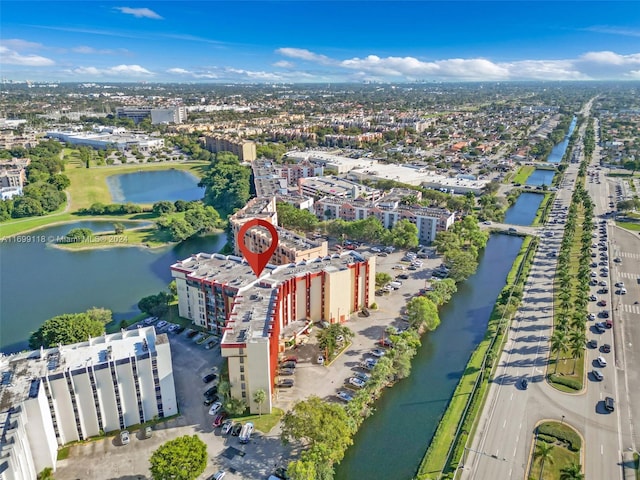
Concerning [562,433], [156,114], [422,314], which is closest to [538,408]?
[562,433]

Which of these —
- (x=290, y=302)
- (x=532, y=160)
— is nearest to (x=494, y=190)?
(x=532, y=160)

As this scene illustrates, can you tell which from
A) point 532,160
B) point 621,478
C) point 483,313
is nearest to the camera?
point 621,478

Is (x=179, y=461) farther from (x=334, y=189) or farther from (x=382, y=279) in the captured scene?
(x=334, y=189)

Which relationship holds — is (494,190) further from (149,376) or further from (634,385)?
(149,376)

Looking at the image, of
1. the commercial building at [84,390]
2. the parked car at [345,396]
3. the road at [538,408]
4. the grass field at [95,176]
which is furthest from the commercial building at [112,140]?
the road at [538,408]

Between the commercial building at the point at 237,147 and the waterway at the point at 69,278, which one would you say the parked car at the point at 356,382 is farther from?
the commercial building at the point at 237,147

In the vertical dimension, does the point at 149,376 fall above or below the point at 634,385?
above

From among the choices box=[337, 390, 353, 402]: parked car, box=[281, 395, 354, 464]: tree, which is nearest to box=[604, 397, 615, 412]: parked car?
box=[337, 390, 353, 402]: parked car

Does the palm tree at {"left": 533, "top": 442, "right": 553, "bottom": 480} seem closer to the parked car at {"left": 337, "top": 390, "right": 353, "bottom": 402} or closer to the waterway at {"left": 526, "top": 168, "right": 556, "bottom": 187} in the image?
the parked car at {"left": 337, "top": 390, "right": 353, "bottom": 402}
